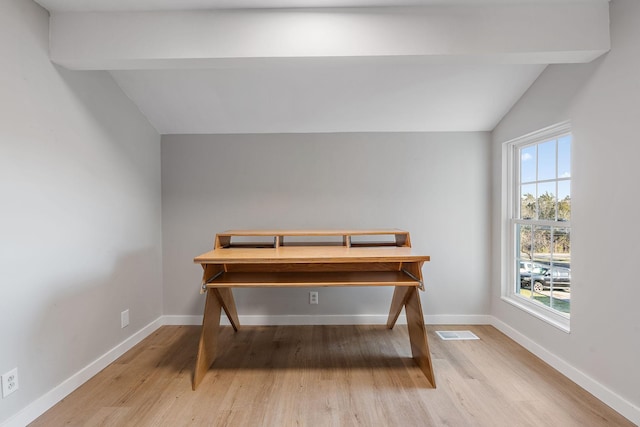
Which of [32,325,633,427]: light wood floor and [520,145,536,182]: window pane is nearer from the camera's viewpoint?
[32,325,633,427]: light wood floor

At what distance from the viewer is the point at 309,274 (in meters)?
2.43

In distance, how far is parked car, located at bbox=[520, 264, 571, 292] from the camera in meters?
2.34

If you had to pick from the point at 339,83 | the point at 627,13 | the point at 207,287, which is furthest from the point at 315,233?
the point at 627,13

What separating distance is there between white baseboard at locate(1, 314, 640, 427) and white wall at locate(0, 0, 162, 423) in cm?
6

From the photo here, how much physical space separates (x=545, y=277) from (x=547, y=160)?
908mm

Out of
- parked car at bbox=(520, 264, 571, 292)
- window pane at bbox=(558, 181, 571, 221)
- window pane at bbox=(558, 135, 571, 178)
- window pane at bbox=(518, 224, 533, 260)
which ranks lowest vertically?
parked car at bbox=(520, 264, 571, 292)

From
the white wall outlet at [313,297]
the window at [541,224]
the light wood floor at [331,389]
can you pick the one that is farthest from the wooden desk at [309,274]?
the window at [541,224]

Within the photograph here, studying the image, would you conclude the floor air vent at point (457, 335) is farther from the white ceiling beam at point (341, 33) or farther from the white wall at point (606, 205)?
the white ceiling beam at point (341, 33)

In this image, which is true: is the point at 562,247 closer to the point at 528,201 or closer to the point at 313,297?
the point at 528,201

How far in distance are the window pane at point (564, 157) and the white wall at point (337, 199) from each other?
0.76 meters

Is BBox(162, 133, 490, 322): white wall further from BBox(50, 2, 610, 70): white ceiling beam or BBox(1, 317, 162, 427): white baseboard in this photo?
BBox(50, 2, 610, 70): white ceiling beam

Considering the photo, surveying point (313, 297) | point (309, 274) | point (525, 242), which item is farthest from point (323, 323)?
point (525, 242)

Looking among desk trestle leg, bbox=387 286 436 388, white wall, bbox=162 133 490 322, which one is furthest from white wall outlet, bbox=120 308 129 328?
desk trestle leg, bbox=387 286 436 388

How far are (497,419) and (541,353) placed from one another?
967 mm
